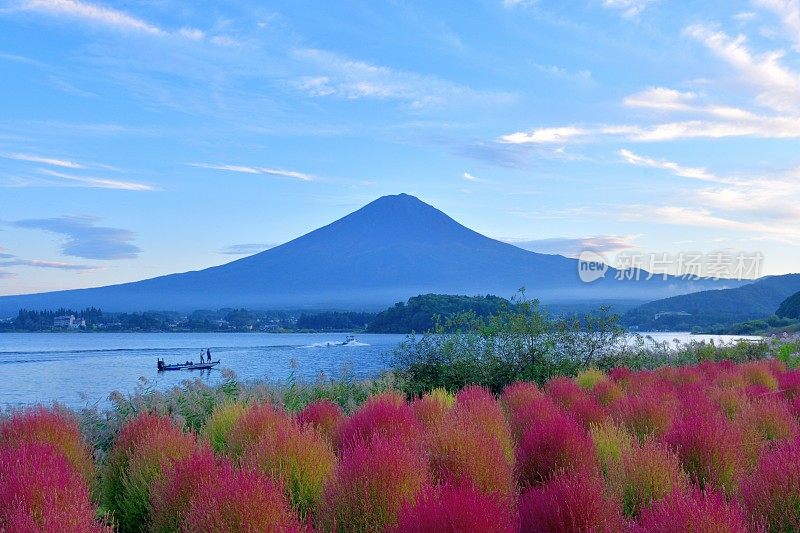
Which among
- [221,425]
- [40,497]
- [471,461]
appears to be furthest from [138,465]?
[471,461]

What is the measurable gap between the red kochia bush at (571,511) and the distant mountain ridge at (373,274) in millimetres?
137577

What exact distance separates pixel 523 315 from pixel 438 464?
964 cm

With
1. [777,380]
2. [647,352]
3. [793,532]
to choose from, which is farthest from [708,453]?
[647,352]

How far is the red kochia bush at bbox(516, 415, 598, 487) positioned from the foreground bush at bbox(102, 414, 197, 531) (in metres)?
2.78

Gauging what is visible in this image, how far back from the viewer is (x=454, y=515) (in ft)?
11.5

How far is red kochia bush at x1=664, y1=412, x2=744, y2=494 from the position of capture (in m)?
6.05

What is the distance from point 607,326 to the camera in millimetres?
15555

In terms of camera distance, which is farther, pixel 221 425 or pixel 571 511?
pixel 221 425

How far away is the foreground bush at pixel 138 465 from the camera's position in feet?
19.2

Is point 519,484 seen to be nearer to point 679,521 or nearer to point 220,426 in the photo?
point 679,521

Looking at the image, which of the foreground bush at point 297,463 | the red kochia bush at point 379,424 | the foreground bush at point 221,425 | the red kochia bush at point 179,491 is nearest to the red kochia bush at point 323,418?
the red kochia bush at point 379,424

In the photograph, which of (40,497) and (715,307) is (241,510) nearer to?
(40,497)

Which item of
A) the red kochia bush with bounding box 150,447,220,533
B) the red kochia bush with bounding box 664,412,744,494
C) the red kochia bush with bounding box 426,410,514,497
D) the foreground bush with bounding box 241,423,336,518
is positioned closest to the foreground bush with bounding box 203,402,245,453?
the foreground bush with bounding box 241,423,336,518

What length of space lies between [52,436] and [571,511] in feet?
16.1
